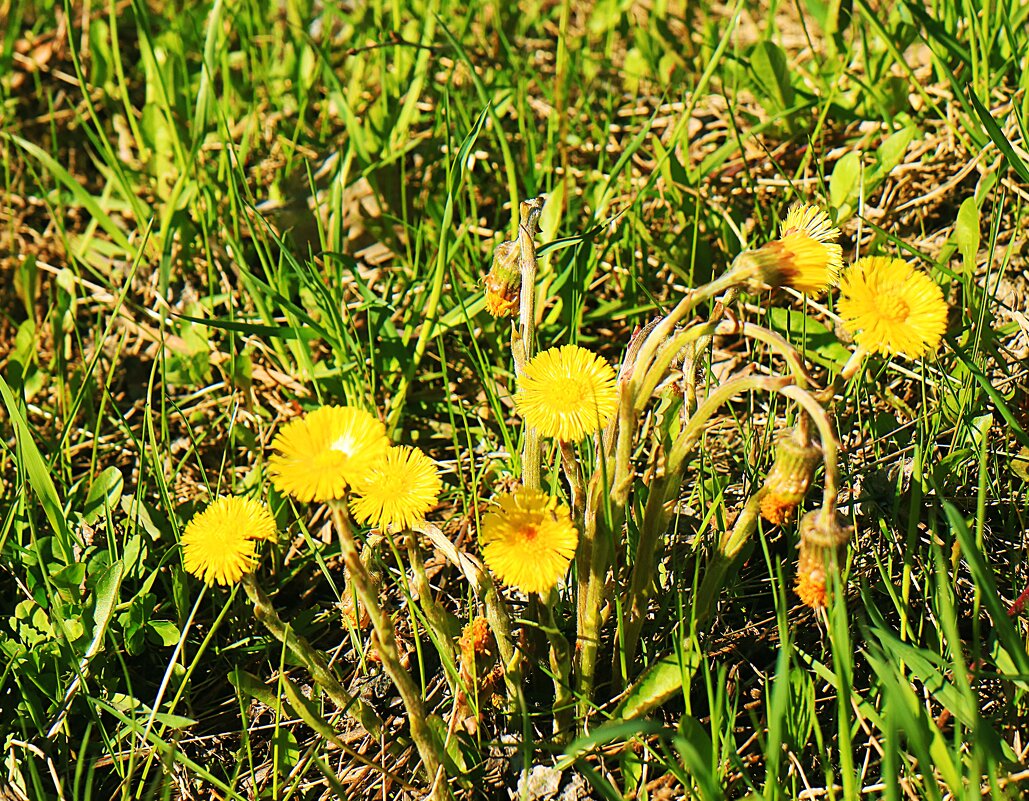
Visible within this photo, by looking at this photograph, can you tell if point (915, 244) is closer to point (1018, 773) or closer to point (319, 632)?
point (1018, 773)

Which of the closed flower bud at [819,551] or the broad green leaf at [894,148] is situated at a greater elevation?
the broad green leaf at [894,148]

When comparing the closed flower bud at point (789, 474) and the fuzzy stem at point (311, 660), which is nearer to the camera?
the closed flower bud at point (789, 474)

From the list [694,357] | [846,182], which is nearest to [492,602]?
[694,357]

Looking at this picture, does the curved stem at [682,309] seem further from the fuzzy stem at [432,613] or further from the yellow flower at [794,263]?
the fuzzy stem at [432,613]

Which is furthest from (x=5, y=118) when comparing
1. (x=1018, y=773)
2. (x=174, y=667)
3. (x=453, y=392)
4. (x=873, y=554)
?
(x=1018, y=773)

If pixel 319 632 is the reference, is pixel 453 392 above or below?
above

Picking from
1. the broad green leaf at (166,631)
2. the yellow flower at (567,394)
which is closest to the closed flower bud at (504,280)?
the yellow flower at (567,394)

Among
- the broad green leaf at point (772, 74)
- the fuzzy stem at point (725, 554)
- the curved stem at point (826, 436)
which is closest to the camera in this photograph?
the curved stem at point (826, 436)

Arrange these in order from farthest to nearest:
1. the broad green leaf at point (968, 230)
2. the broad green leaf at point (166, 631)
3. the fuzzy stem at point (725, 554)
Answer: the broad green leaf at point (968, 230) → the broad green leaf at point (166, 631) → the fuzzy stem at point (725, 554)
